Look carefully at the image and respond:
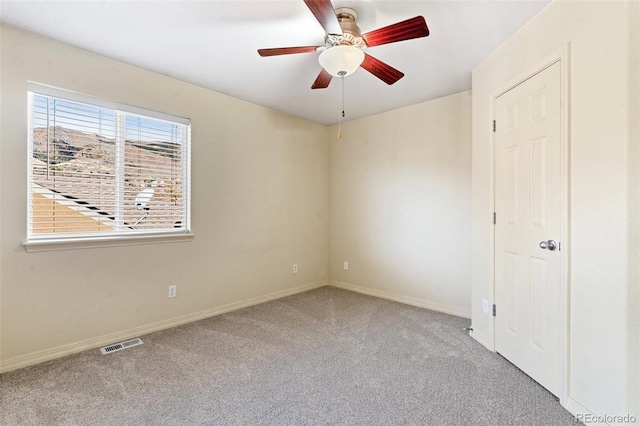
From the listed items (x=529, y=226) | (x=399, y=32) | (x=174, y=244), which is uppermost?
(x=399, y=32)

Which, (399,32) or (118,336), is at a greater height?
(399,32)

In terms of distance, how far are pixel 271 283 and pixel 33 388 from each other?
93.1 inches

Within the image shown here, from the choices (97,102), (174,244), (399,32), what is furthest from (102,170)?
(399,32)

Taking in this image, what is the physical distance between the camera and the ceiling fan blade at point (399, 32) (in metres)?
1.63

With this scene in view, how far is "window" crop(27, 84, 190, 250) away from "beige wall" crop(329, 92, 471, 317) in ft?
7.57

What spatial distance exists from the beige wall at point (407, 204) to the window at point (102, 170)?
2308 mm

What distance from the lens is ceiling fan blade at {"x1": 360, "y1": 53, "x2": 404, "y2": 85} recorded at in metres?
2.11

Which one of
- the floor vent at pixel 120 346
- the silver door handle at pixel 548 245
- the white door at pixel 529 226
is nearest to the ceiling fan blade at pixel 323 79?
the white door at pixel 529 226

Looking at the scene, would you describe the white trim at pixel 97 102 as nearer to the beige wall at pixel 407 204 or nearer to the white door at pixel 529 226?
the beige wall at pixel 407 204

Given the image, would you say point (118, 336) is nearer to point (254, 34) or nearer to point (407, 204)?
point (254, 34)

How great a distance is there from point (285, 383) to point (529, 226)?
204 cm

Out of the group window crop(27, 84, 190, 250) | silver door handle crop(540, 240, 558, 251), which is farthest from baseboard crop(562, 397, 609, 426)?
window crop(27, 84, 190, 250)

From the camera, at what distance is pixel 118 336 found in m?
2.67

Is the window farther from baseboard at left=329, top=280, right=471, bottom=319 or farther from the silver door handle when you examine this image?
the silver door handle
